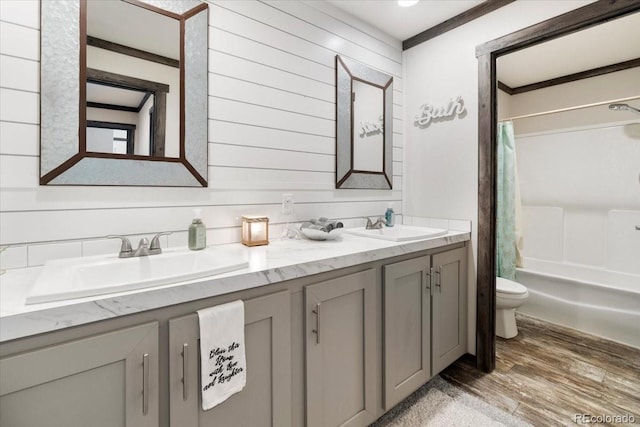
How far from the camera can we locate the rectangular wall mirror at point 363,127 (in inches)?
84.2

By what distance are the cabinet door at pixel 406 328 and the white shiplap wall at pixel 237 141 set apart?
0.68m

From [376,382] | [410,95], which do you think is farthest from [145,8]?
[376,382]

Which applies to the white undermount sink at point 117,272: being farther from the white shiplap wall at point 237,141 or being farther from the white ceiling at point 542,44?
the white ceiling at point 542,44

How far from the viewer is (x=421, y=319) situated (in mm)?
1753

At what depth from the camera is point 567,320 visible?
265cm

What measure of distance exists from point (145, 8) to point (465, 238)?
228cm

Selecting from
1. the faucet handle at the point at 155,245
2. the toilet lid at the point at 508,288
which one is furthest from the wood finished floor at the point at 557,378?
the faucet handle at the point at 155,245

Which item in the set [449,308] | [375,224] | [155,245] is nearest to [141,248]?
[155,245]

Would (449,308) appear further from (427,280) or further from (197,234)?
(197,234)

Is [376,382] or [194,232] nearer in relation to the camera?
[194,232]

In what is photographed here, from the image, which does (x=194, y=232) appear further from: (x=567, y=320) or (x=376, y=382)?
(x=567, y=320)

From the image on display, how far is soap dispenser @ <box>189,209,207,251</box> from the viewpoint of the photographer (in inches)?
56.1

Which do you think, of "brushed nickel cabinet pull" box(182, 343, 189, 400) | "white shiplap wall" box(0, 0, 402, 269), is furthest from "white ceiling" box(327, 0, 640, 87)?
"brushed nickel cabinet pull" box(182, 343, 189, 400)

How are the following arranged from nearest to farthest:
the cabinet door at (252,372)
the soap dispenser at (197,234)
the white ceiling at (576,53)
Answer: the cabinet door at (252,372), the soap dispenser at (197,234), the white ceiling at (576,53)
